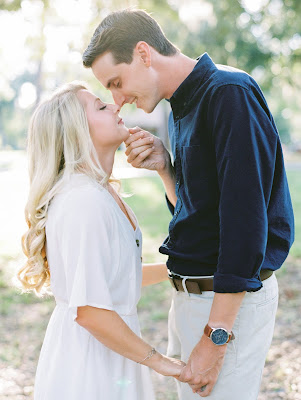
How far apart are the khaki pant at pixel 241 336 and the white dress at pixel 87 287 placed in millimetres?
256

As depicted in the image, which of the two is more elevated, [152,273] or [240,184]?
[240,184]

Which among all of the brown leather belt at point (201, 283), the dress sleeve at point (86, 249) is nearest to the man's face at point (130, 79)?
the dress sleeve at point (86, 249)

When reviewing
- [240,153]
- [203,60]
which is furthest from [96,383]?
[203,60]

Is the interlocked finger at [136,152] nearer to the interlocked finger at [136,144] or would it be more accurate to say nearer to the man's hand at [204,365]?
the interlocked finger at [136,144]

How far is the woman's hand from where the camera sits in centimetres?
218

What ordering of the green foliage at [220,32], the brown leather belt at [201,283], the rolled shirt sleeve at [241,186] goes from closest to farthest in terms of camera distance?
the rolled shirt sleeve at [241,186] → the brown leather belt at [201,283] → the green foliage at [220,32]

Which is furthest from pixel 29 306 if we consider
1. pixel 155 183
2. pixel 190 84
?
pixel 155 183

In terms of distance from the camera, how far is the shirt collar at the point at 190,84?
2256mm

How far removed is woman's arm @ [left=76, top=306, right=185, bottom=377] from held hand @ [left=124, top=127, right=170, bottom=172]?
3.05 feet

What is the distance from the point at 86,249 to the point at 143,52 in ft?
3.39

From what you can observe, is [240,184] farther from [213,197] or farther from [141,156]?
[141,156]

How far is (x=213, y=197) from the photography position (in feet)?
7.18

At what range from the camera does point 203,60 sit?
2.31m

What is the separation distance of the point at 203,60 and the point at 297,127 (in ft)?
220
